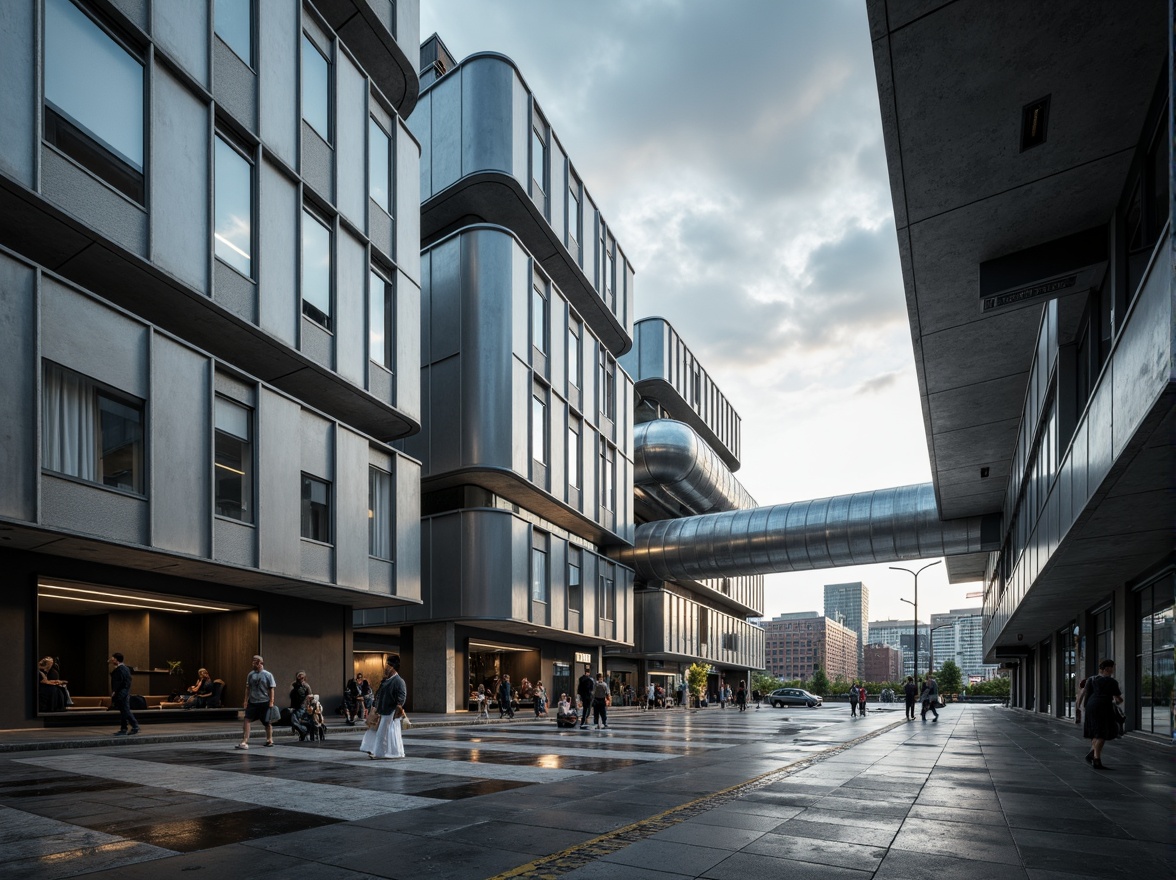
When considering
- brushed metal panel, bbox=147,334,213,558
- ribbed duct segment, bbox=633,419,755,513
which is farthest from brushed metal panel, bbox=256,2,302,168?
ribbed duct segment, bbox=633,419,755,513

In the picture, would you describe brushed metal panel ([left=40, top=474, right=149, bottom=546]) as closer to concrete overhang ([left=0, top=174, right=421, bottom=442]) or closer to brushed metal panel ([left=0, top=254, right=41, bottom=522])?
brushed metal panel ([left=0, top=254, right=41, bottom=522])

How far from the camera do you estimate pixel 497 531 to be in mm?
31375

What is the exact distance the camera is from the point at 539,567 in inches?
1367

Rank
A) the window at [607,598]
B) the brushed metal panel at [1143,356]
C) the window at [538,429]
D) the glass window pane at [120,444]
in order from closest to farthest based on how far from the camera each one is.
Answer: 1. the brushed metal panel at [1143,356]
2. the glass window pane at [120,444]
3. the window at [538,429]
4. the window at [607,598]

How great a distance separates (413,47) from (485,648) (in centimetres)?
2362

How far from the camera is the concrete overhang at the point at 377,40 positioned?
25281 mm

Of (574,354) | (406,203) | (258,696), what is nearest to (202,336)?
(258,696)

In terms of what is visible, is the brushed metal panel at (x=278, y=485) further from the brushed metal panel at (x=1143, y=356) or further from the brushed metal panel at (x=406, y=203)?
the brushed metal panel at (x=1143, y=356)

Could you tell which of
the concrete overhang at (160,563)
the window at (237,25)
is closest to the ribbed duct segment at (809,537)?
the concrete overhang at (160,563)

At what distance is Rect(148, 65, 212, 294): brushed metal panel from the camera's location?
17.1 meters

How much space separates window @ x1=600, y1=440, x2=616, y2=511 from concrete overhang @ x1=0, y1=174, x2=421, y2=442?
17717mm

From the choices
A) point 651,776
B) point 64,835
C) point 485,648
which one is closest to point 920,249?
point 651,776

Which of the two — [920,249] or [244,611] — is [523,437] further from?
[920,249]

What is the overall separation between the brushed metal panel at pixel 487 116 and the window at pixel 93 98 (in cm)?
1690
